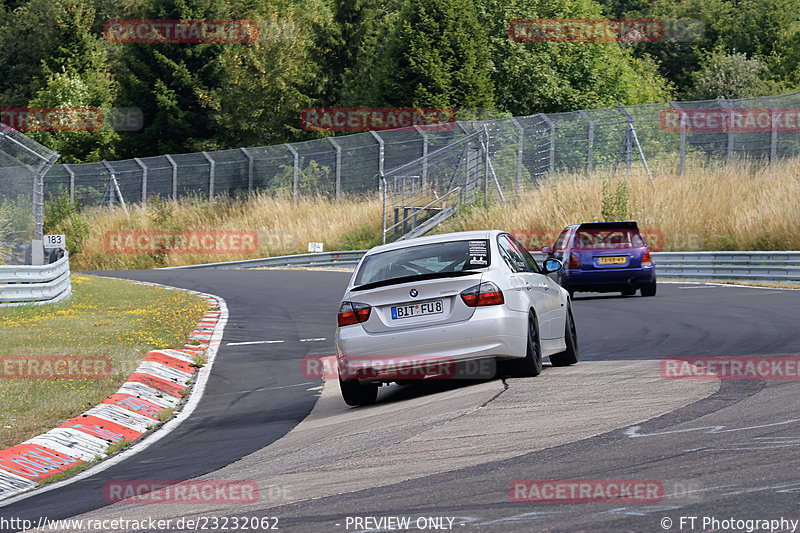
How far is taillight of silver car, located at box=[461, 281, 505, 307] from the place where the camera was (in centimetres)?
1000

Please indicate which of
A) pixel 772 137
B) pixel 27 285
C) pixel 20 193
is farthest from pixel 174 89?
pixel 27 285

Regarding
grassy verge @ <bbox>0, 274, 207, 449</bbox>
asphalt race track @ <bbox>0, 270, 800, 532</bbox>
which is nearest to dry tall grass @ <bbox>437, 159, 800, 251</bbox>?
grassy verge @ <bbox>0, 274, 207, 449</bbox>

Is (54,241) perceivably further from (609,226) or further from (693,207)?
(693,207)

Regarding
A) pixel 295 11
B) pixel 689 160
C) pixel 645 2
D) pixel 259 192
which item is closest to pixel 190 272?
pixel 259 192

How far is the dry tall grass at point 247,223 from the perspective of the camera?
43.0m

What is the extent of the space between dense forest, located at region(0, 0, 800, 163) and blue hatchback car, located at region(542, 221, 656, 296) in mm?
34536

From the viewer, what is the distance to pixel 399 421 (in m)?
8.83

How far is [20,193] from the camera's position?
81.1 feet

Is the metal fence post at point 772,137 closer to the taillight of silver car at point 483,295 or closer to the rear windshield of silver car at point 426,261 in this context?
the rear windshield of silver car at point 426,261

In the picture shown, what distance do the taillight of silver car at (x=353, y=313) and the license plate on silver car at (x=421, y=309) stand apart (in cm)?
30

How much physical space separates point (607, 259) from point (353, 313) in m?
12.2

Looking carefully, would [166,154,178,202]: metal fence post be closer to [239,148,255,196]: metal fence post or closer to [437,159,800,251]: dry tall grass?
[239,148,255,196]: metal fence post

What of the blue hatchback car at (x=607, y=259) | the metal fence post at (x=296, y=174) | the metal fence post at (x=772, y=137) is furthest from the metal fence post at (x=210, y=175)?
the blue hatchback car at (x=607, y=259)

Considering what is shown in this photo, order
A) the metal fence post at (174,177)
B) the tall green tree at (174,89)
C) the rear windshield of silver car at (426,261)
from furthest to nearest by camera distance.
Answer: the tall green tree at (174,89), the metal fence post at (174,177), the rear windshield of silver car at (426,261)
